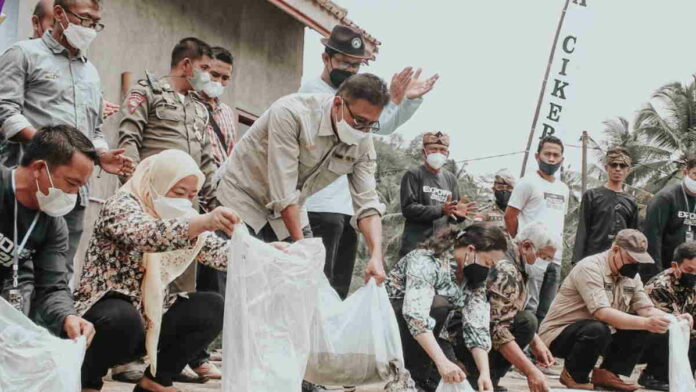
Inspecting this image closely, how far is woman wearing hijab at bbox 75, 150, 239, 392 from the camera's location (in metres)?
3.66

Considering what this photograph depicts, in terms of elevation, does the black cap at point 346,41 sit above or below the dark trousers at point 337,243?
above

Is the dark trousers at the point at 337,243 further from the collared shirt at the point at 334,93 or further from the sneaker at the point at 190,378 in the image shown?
the sneaker at the point at 190,378

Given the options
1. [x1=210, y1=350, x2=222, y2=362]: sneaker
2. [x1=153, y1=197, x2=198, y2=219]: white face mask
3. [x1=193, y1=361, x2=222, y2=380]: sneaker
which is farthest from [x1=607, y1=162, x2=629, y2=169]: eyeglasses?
[x1=153, y1=197, x2=198, y2=219]: white face mask

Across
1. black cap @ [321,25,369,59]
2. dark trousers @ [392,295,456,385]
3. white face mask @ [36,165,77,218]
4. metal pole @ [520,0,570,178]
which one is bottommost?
dark trousers @ [392,295,456,385]

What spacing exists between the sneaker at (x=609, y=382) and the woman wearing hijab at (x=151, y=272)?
3.12m

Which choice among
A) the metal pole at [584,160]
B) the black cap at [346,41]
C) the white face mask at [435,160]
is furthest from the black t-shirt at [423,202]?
the metal pole at [584,160]

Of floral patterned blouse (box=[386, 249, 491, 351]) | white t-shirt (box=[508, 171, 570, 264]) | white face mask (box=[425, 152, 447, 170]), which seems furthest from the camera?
white t-shirt (box=[508, 171, 570, 264])

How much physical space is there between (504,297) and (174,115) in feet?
6.53

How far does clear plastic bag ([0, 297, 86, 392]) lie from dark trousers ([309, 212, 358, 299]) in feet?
6.45

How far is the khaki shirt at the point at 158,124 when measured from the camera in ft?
16.1

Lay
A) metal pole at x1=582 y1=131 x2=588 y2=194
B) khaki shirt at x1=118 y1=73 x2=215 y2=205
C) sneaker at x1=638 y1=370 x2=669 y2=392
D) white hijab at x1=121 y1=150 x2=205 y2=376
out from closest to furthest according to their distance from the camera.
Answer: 1. white hijab at x1=121 y1=150 x2=205 y2=376
2. khaki shirt at x1=118 y1=73 x2=215 y2=205
3. sneaker at x1=638 y1=370 x2=669 y2=392
4. metal pole at x1=582 y1=131 x2=588 y2=194

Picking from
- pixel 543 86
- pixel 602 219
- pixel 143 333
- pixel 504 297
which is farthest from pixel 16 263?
pixel 543 86

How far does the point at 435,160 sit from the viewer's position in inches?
269

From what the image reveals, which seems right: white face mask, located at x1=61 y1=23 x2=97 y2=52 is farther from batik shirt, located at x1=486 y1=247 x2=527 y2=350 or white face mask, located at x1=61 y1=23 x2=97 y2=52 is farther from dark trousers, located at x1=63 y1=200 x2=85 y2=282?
batik shirt, located at x1=486 y1=247 x2=527 y2=350
